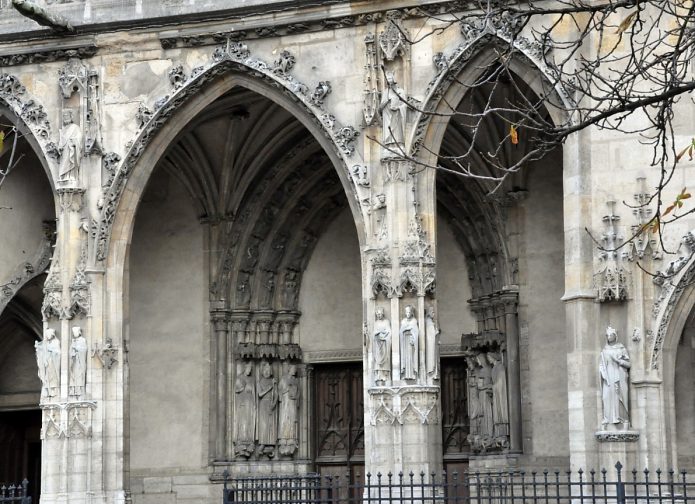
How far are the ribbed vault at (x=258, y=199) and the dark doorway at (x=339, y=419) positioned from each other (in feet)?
4.25

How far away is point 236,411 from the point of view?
24.5 m

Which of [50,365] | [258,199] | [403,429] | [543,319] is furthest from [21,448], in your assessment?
[543,319]

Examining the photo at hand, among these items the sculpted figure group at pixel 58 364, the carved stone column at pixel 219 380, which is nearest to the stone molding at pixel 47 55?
the sculpted figure group at pixel 58 364

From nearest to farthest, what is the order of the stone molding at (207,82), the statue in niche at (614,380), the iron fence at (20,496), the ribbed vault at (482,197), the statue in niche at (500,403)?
the iron fence at (20,496)
the statue in niche at (614,380)
the stone molding at (207,82)
the statue in niche at (500,403)
the ribbed vault at (482,197)

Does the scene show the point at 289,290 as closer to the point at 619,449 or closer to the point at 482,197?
the point at 482,197

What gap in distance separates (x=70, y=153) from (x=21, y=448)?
247 inches

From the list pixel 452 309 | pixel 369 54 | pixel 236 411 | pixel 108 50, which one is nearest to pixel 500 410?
pixel 452 309

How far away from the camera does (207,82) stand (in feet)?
71.5

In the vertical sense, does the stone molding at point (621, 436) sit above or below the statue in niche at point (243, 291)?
below

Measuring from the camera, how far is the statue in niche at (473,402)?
23547 mm

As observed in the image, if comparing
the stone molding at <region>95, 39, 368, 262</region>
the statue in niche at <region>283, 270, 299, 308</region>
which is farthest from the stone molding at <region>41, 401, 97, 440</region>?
the statue in niche at <region>283, 270, 299, 308</region>

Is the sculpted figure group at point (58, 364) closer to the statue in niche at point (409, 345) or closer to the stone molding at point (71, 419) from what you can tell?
the stone molding at point (71, 419)

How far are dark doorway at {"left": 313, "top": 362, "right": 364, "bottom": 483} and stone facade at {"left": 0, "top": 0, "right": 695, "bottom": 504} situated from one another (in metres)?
0.04

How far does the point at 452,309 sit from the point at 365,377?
13.4ft
